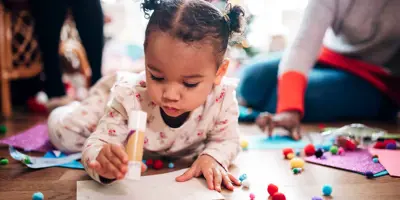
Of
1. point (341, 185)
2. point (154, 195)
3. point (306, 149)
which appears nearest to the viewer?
point (154, 195)

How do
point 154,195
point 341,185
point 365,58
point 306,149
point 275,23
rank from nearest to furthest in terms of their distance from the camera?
point 154,195, point 341,185, point 306,149, point 365,58, point 275,23

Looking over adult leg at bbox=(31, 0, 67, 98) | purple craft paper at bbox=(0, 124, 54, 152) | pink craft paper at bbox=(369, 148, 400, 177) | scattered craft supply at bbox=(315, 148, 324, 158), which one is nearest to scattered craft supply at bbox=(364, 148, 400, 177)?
pink craft paper at bbox=(369, 148, 400, 177)

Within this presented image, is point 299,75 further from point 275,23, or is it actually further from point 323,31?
point 275,23

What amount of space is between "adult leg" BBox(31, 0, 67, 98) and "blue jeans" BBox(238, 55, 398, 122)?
893 mm

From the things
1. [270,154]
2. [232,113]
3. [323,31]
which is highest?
[323,31]

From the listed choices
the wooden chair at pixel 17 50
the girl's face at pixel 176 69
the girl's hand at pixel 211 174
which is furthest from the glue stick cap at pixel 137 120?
the wooden chair at pixel 17 50

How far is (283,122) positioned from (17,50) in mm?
1461

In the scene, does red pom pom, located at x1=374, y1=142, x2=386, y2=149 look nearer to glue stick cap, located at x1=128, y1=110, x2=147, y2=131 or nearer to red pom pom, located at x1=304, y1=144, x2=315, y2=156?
red pom pom, located at x1=304, y1=144, x2=315, y2=156

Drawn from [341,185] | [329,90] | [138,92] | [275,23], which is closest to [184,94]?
[138,92]

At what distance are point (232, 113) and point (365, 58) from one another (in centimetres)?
92

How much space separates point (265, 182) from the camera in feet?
3.43

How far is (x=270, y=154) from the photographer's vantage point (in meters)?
1.30

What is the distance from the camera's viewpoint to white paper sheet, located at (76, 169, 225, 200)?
0.89 metres

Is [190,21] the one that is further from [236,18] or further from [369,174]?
[369,174]
